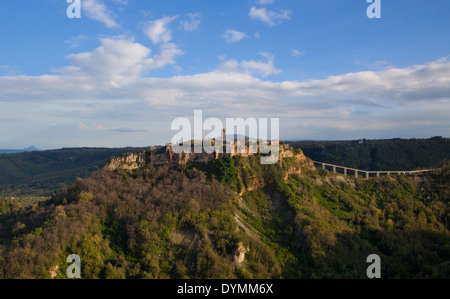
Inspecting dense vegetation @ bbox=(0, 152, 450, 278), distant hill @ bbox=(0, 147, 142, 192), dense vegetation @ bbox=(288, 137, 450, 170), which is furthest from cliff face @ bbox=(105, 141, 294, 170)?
dense vegetation @ bbox=(288, 137, 450, 170)

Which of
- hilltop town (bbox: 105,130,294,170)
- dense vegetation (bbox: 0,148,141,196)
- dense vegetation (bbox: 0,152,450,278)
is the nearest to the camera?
dense vegetation (bbox: 0,152,450,278)

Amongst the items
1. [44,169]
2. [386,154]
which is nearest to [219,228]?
[386,154]

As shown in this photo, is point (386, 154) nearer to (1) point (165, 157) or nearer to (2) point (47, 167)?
(1) point (165, 157)

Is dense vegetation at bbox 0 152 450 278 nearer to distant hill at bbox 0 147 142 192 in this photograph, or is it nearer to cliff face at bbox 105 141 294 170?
cliff face at bbox 105 141 294 170

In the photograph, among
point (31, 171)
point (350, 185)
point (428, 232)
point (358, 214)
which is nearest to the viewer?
point (428, 232)

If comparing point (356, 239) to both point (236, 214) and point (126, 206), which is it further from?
point (126, 206)
